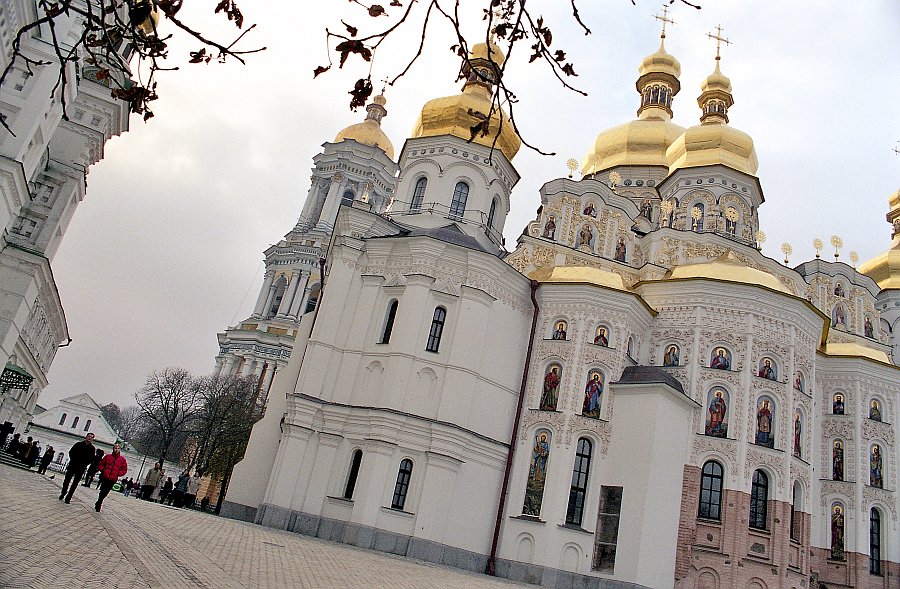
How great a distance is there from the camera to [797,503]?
2138 centimetres

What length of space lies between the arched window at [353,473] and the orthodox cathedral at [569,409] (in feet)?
0.27

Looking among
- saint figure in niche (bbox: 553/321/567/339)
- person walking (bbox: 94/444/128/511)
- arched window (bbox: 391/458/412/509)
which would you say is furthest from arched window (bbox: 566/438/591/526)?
person walking (bbox: 94/444/128/511)

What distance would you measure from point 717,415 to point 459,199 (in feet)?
39.4

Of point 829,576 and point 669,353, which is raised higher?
point 669,353

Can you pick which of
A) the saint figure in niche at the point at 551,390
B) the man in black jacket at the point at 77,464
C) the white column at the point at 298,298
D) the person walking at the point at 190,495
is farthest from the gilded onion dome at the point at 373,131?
the man in black jacket at the point at 77,464

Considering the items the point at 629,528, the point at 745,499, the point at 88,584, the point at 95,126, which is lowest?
the point at 88,584

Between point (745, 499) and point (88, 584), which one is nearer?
point (88, 584)

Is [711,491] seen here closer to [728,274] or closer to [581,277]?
[728,274]

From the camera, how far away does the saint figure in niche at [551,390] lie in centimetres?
2101

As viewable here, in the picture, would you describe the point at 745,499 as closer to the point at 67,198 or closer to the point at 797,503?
the point at 797,503

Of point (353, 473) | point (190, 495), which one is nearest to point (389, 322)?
point (353, 473)

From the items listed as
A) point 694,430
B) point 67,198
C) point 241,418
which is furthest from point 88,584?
point 241,418

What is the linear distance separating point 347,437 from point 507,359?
5.53m

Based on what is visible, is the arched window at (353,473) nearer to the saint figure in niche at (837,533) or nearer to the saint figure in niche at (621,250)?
the saint figure in niche at (621,250)
